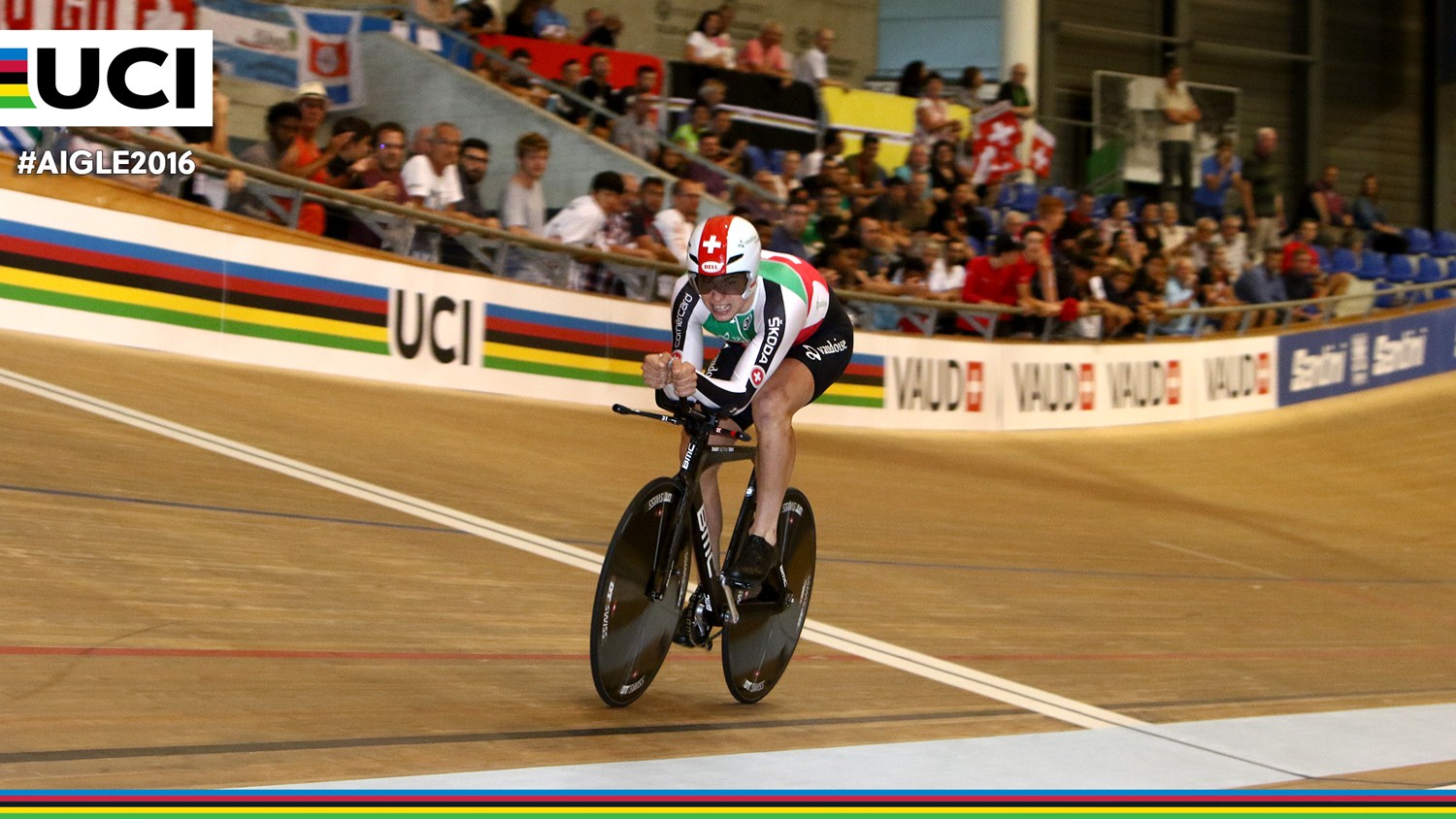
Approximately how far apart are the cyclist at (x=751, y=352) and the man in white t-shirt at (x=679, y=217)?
17.9 feet

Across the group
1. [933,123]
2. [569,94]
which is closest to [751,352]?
[569,94]

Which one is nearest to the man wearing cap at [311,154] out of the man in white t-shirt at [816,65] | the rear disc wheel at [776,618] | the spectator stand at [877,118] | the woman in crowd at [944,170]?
the rear disc wheel at [776,618]

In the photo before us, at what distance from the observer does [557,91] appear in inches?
398

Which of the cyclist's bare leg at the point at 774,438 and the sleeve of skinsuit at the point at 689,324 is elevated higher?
the sleeve of skinsuit at the point at 689,324

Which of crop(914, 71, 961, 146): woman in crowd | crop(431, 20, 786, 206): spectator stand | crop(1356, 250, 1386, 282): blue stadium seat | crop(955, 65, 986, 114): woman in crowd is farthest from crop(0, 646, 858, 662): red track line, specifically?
crop(1356, 250, 1386, 282): blue stadium seat

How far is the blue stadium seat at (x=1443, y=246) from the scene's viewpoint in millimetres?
19344

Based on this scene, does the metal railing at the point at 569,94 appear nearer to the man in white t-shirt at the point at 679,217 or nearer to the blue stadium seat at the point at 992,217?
the man in white t-shirt at the point at 679,217

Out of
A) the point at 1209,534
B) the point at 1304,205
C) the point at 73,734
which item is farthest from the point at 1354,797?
the point at 1304,205

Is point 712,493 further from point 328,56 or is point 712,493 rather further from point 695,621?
point 328,56

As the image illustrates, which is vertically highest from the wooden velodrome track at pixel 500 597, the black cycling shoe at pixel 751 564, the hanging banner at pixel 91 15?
the hanging banner at pixel 91 15

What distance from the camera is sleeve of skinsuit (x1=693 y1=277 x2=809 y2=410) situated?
3492 mm

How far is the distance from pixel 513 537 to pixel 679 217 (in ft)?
13.9

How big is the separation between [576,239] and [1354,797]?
6376mm

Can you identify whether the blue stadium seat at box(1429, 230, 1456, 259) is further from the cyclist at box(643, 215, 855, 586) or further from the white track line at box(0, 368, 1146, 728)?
the cyclist at box(643, 215, 855, 586)
